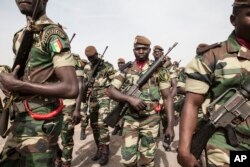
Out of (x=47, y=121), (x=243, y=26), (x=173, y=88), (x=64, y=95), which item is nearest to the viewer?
(x=243, y=26)

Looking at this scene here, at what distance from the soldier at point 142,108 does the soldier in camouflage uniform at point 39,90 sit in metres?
2.19

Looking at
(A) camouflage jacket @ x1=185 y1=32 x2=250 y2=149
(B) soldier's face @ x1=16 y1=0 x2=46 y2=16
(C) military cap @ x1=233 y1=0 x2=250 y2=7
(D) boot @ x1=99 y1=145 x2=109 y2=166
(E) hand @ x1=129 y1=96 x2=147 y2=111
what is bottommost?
(D) boot @ x1=99 y1=145 x2=109 y2=166

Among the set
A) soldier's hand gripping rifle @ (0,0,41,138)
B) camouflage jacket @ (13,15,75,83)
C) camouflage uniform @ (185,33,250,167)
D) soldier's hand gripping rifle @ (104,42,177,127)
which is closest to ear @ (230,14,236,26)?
camouflage uniform @ (185,33,250,167)

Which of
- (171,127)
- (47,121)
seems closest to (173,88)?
(171,127)

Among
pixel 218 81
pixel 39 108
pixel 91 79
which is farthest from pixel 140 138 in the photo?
pixel 91 79

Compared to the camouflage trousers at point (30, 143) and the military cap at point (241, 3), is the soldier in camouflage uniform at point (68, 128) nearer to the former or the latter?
the camouflage trousers at point (30, 143)

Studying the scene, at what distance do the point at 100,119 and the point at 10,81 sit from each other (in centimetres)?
476

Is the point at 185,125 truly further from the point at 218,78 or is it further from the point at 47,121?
the point at 47,121

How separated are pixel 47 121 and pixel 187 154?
1227 millimetres

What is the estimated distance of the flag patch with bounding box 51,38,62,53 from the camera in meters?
2.71

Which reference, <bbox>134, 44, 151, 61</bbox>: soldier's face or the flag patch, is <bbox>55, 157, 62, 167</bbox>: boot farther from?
the flag patch

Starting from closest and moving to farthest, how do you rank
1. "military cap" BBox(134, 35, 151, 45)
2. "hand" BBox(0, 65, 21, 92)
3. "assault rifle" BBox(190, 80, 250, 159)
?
1. "assault rifle" BBox(190, 80, 250, 159)
2. "hand" BBox(0, 65, 21, 92)
3. "military cap" BBox(134, 35, 151, 45)

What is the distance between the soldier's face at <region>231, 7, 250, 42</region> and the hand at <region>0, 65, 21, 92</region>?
5.80 feet

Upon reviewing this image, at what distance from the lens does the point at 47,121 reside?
2889mm
